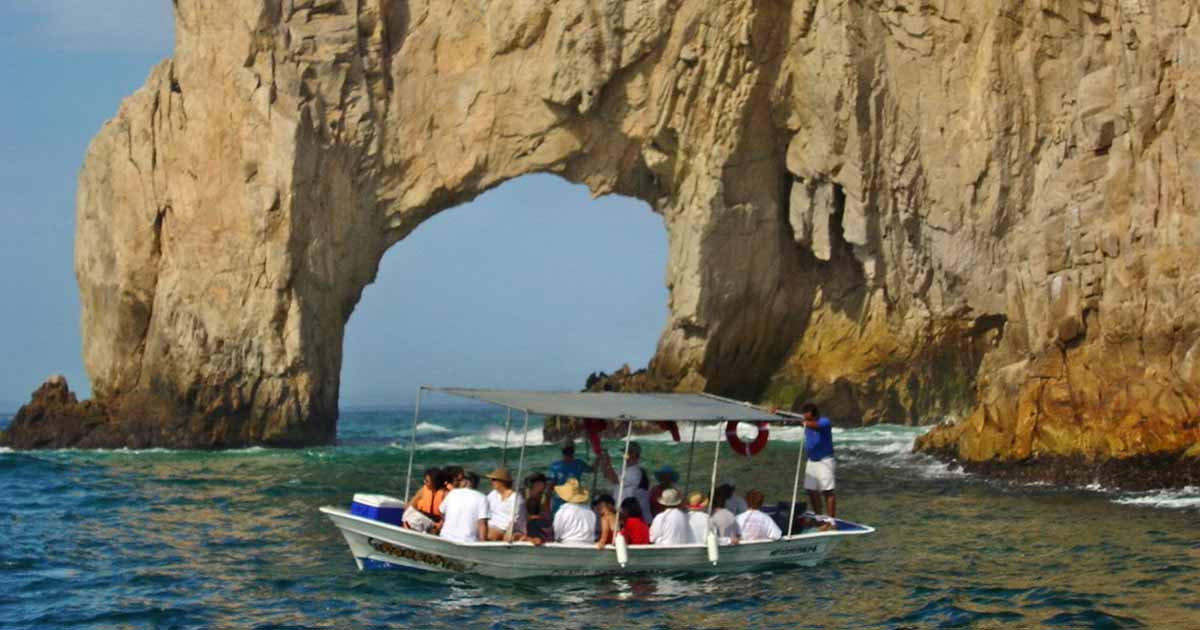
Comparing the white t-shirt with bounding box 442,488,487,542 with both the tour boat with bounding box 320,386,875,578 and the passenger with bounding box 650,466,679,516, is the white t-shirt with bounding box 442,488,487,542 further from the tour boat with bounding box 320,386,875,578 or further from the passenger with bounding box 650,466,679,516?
the passenger with bounding box 650,466,679,516

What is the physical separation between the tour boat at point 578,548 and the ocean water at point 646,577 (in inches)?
7.0

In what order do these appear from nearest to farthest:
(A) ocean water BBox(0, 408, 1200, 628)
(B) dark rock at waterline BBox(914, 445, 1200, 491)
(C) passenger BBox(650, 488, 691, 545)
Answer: (A) ocean water BBox(0, 408, 1200, 628) < (C) passenger BBox(650, 488, 691, 545) < (B) dark rock at waterline BBox(914, 445, 1200, 491)

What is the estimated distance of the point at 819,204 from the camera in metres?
37.3

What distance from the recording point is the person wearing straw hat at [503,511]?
14.1 m

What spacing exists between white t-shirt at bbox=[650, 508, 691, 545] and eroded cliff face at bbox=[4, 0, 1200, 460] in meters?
19.9

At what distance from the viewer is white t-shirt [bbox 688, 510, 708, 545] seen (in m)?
14.7

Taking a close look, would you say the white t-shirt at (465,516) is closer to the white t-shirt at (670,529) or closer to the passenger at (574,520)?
the passenger at (574,520)

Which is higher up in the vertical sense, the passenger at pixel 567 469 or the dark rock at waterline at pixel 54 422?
the passenger at pixel 567 469

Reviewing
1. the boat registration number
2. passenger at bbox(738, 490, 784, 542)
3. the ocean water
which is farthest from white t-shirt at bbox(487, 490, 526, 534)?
the boat registration number

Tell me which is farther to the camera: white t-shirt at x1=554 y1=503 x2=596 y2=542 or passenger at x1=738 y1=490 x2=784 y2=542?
passenger at x1=738 y1=490 x2=784 y2=542

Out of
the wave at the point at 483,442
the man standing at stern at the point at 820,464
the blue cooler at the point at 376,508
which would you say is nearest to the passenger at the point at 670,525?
the man standing at stern at the point at 820,464

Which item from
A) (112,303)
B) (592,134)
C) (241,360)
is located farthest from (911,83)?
(112,303)

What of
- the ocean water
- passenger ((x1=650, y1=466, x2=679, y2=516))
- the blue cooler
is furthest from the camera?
passenger ((x1=650, y1=466, x2=679, y2=516))

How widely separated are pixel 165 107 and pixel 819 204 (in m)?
16.5
